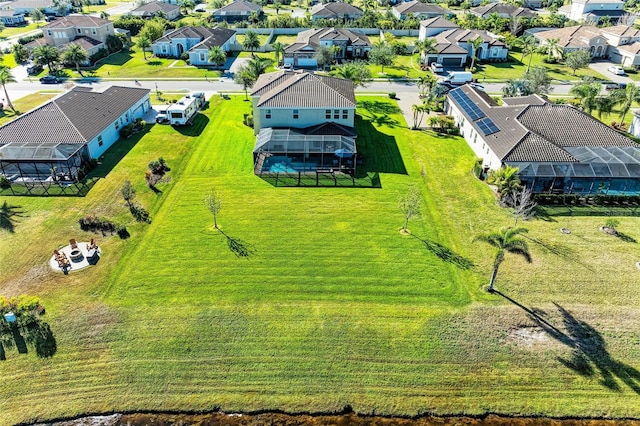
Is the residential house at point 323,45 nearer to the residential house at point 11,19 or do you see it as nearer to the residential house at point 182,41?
the residential house at point 182,41

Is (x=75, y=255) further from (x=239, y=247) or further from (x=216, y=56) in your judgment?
(x=216, y=56)

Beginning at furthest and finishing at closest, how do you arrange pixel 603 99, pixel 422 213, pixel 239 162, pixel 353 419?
1. pixel 603 99
2. pixel 239 162
3. pixel 422 213
4. pixel 353 419

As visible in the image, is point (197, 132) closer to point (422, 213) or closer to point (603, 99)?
point (422, 213)

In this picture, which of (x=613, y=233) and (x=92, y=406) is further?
(x=613, y=233)

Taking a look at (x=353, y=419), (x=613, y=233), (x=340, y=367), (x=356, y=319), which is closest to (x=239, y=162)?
(x=356, y=319)

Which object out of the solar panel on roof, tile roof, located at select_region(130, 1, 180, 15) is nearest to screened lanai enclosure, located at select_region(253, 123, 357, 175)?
the solar panel on roof

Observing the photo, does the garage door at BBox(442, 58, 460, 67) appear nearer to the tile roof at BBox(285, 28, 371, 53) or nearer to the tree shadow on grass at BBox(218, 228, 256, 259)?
the tile roof at BBox(285, 28, 371, 53)

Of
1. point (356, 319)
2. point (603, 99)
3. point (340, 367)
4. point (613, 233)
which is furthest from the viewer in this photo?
point (603, 99)
